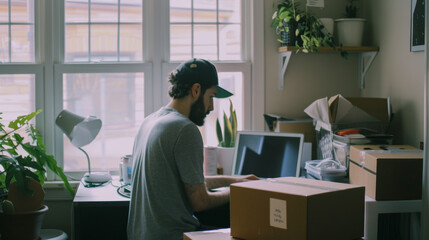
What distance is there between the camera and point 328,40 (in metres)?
3.07

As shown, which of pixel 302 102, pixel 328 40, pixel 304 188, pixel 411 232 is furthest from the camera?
pixel 302 102

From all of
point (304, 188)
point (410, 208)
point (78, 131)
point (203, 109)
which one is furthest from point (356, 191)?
point (78, 131)

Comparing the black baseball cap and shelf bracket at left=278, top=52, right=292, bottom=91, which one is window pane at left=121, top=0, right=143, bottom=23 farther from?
the black baseball cap

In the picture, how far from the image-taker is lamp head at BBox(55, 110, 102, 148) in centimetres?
A: 289

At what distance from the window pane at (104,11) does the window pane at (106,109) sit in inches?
13.9

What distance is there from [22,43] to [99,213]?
3.83 feet

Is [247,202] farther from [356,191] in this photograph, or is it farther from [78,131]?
[78,131]

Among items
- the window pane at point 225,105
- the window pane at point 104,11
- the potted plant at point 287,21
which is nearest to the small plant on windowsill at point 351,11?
the potted plant at point 287,21

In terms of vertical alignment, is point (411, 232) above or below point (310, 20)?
below

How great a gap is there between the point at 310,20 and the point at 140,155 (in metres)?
1.46

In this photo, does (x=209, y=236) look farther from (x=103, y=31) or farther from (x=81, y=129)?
(x=103, y=31)

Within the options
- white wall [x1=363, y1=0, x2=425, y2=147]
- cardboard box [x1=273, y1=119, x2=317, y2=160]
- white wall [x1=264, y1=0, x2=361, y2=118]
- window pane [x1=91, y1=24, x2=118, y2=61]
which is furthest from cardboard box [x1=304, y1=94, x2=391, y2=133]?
window pane [x1=91, y1=24, x2=118, y2=61]

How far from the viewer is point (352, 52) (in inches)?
129

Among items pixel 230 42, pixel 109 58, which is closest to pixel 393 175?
pixel 230 42
